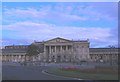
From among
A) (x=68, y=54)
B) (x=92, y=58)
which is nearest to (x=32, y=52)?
(x=68, y=54)

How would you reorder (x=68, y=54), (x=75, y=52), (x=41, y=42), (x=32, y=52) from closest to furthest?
(x=32, y=52)
(x=68, y=54)
(x=75, y=52)
(x=41, y=42)

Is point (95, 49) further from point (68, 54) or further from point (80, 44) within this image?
point (68, 54)

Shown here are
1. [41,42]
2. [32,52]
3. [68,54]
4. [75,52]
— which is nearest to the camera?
[32,52]

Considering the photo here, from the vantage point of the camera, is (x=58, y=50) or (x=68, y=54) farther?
(x=58, y=50)

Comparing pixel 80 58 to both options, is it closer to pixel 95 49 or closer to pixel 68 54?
pixel 68 54

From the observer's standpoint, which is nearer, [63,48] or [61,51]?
[61,51]

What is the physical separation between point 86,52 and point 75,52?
832cm

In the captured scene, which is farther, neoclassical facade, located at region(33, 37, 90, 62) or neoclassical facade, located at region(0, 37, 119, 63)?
neoclassical facade, located at region(0, 37, 119, 63)

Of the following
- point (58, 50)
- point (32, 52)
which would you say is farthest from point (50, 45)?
point (32, 52)

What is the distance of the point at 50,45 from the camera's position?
180m

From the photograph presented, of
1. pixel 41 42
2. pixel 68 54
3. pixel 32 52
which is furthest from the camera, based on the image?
pixel 41 42

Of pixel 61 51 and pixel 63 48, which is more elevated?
pixel 63 48

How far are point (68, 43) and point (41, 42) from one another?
16.2 metres

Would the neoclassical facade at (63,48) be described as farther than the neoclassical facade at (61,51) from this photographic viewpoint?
No
